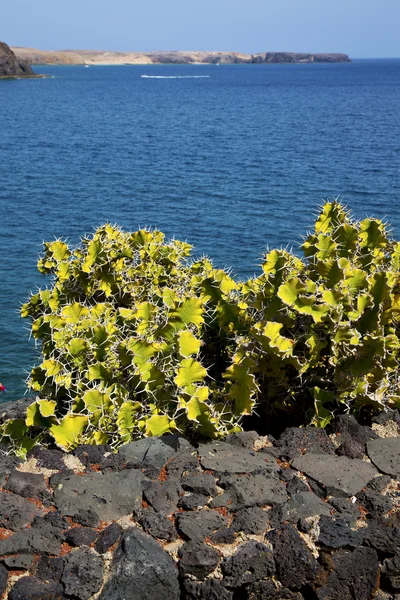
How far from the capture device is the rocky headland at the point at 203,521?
167 inches

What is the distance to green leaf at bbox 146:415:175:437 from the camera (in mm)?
5633

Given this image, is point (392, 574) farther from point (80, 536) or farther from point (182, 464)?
point (80, 536)

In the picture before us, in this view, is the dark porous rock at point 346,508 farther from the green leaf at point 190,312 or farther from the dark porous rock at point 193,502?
the green leaf at point 190,312

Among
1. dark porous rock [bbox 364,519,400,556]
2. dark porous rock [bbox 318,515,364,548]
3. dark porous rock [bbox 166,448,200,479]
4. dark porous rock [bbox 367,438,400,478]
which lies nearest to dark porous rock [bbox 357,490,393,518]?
dark porous rock [bbox 364,519,400,556]

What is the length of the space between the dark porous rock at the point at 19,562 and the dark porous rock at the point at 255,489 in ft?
4.42

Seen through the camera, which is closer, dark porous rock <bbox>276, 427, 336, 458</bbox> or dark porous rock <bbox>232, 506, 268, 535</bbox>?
dark porous rock <bbox>232, 506, 268, 535</bbox>

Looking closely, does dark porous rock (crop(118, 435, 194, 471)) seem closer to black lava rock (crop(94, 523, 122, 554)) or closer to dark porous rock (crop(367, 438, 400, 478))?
black lava rock (crop(94, 523, 122, 554))

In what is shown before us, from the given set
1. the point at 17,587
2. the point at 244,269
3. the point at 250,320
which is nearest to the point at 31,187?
the point at 244,269

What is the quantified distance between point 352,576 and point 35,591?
1858mm

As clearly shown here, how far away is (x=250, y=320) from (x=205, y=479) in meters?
1.67

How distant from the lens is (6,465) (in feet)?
17.3

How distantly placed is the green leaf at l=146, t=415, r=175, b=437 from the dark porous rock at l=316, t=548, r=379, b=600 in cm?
174

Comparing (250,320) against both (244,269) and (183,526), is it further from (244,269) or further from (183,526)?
(244,269)

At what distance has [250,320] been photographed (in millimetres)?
6219
